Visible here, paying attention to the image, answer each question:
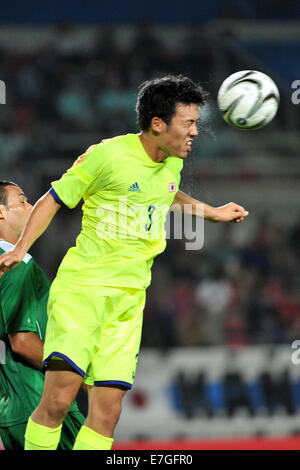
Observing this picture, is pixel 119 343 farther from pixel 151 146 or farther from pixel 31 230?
pixel 151 146

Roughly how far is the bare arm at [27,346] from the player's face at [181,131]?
3.55 feet

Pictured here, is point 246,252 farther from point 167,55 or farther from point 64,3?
point 64,3

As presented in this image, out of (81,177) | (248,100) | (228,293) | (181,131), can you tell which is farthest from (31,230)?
(228,293)

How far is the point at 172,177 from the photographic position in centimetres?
435

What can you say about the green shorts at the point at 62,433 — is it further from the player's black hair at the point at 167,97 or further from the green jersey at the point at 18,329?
the player's black hair at the point at 167,97

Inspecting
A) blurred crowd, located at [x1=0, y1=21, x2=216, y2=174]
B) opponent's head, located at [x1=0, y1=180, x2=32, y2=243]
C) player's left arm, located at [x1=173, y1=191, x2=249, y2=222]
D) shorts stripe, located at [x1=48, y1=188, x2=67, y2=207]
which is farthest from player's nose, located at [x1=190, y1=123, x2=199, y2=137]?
blurred crowd, located at [x1=0, y1=21, x2=216, y2=174]

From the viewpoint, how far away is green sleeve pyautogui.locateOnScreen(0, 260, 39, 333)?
14.1 ft

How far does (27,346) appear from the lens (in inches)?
169

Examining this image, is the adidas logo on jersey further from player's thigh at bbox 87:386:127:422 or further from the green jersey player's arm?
player's thigh at bbox 87:386:127:422

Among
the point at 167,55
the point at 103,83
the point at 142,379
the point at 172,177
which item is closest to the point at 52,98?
the point at 103,83

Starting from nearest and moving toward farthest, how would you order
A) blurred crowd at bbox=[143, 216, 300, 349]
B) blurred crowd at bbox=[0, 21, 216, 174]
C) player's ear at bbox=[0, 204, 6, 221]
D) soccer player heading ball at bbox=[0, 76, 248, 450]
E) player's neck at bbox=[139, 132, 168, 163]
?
soccer player heading ball at bbox=[0, 76, 248, 450] < player's neck at bbox=[139, 132, 168, 163] < player's ear at bbox=[0, 204, 6, 221] < blurred crowd at bbox=[143, 216, 300, 349] < blurred crowd at bbox=[0, 21, 216, 174]

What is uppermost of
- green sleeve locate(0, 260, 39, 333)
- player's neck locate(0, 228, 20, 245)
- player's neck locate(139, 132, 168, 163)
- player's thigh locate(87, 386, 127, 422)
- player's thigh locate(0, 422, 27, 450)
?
player's neck locate(139, 132, 168, 163)

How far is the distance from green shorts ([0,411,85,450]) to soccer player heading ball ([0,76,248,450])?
0.38 metres

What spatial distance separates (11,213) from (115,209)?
1.94 ft
